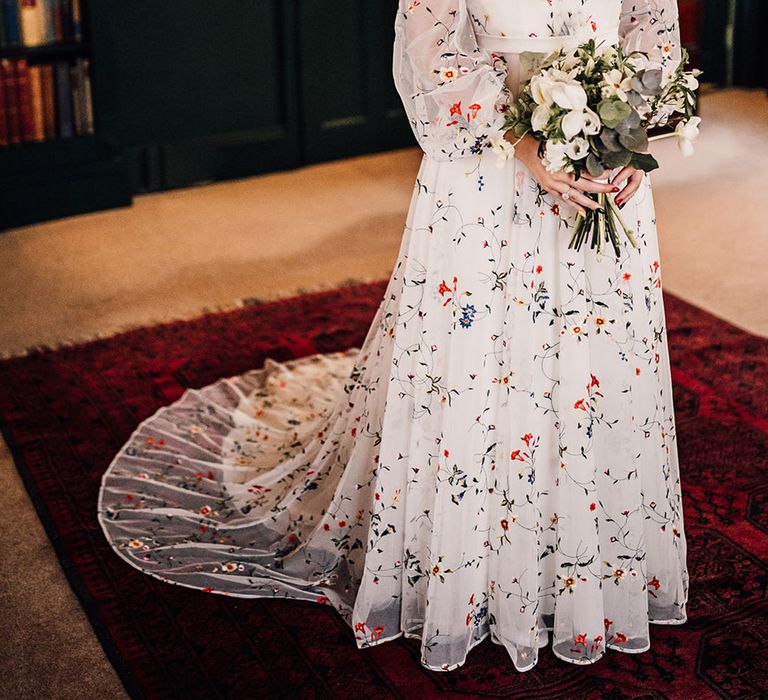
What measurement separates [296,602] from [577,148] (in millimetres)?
1177

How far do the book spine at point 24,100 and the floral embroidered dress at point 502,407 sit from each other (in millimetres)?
2743

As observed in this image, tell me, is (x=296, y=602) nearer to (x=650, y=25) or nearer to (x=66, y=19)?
(x=650, y=25)

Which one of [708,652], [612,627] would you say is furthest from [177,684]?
[708,652]

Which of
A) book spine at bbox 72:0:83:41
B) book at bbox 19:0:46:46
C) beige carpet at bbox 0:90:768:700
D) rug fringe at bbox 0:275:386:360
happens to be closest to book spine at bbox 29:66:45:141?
book at bbox 19:0:46:46

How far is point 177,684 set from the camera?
2352 millimetres

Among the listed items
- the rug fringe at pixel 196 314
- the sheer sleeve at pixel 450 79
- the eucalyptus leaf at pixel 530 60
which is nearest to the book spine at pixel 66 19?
the rug fringe at pixel 196 314

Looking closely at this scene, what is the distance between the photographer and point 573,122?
6.51ft

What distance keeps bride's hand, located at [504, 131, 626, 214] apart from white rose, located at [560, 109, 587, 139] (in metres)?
0.12

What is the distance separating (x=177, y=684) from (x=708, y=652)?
1.06 metres

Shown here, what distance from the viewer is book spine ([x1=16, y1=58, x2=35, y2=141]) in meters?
4.73

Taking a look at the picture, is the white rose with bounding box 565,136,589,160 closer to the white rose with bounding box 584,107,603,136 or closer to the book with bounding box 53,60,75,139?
the white rose with bounding box 584,107,603,136

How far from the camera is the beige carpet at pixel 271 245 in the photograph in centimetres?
416

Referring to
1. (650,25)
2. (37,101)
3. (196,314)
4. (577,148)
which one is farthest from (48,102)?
(577,148)

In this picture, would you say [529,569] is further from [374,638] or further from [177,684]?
[177,684]
